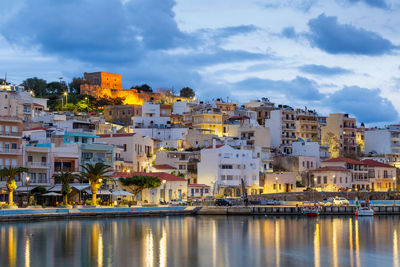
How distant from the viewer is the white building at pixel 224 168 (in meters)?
91.1

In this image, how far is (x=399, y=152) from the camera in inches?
4978

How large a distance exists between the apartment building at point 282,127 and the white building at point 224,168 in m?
23.8

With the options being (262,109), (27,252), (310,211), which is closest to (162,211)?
(310,211)

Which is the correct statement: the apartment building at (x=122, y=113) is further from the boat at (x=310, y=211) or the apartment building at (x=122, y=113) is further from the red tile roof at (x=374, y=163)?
the boat at (x=310, y=211)

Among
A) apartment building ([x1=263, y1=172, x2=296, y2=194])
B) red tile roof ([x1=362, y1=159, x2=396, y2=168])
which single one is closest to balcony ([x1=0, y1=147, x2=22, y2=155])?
apartment building ([x1=263, y1=172, x2=296, y2=194])

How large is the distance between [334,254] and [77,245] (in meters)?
18.6

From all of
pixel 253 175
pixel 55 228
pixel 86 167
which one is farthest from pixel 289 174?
pixel 55 228

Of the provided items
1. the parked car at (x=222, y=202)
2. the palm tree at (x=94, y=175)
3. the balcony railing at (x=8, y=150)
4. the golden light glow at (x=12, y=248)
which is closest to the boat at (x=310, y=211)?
the parked car at (x=222, y=202)

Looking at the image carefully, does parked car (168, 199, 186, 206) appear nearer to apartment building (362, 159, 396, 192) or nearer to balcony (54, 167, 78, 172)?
balcony (54, 167, 78, 172)

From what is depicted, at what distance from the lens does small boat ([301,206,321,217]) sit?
81062 mm

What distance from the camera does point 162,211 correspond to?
2943 inches

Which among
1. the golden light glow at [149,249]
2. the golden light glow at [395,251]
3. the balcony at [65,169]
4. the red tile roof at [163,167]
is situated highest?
the red tile roof at [163,167]

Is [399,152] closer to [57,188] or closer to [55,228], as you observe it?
[57,188]

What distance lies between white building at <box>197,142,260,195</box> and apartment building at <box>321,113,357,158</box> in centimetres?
3267
